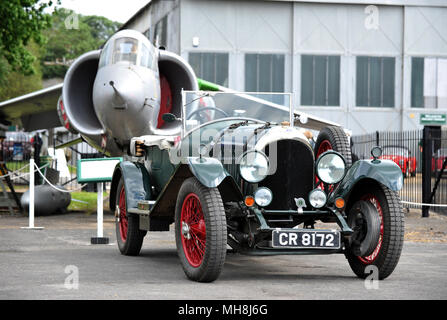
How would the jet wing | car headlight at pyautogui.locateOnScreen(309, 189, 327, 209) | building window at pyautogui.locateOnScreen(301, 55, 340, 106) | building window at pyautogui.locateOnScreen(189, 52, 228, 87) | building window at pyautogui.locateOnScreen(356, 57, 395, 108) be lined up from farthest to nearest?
building window at pyautogui.locateOnScreen(356, 57, 395, 108)
building window at pyautogui.locateOnScreen(301, 55, 340, 106)
building window at pyautogui.locateOnScreen(189, 52, 228, 87)
the jet wing
car headlight at pyautogui.locateOnScreen(309, 189, 327, 209)

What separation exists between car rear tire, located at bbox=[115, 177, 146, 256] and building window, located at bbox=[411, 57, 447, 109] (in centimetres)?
3630

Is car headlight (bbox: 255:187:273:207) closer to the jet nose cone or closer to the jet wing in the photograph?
the jet nose cone

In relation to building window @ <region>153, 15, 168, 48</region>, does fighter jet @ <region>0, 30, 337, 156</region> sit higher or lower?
lower

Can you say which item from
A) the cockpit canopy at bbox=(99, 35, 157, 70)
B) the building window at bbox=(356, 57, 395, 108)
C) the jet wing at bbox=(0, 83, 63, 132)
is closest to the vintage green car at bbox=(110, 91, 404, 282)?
the cockpit canopy at bbox=(99, 35, 157, 70)

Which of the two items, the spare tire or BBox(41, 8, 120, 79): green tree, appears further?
BBox(41, 8, 120, 79): green tree

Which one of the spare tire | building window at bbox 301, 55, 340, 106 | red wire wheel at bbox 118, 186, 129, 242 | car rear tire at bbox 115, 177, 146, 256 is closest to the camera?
the spare tire

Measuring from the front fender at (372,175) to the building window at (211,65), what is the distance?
116ft

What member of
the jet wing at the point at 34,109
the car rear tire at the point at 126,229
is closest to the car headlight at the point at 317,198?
the car rear tire at the point at 126,229

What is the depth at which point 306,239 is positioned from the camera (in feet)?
23.2

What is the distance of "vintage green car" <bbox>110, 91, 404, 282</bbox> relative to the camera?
23.2 feet

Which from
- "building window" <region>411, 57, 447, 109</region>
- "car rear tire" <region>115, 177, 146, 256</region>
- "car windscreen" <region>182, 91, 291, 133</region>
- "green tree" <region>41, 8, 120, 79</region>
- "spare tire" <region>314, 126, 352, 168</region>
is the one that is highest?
"green tree" <region>41, 8, 120, 79</region>

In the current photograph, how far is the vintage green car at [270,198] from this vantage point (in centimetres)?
708

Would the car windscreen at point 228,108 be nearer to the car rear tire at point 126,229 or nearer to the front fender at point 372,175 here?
the car rear tire at point 126,229
